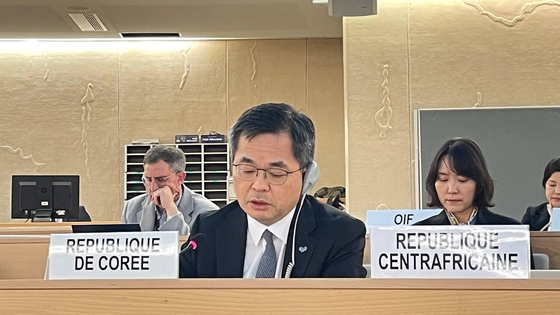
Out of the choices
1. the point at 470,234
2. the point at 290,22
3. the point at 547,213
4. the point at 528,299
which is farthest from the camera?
the point at 290,22

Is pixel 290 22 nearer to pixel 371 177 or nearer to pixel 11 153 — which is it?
pixel 371 177

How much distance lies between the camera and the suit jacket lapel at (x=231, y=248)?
220 cm

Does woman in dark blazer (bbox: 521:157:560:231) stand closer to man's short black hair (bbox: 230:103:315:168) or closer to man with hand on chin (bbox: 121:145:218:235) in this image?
man with hand on chin (bbox: 121:145:218:235)

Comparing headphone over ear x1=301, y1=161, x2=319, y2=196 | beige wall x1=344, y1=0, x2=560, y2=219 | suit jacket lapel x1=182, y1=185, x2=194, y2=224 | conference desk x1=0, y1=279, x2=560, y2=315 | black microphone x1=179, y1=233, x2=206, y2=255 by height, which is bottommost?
Answer: conference desk x1=0, y1=279, x2=560, y2=315

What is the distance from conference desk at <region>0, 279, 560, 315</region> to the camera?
4.42 feet

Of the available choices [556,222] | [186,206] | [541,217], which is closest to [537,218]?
[541,217]

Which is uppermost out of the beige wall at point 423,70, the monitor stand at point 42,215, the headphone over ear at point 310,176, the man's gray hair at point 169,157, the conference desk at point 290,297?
the beige wall at point 423,70

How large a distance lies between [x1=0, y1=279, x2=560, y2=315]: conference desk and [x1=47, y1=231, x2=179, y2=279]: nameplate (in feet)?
1.00

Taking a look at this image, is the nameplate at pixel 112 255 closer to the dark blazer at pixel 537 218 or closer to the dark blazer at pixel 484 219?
the dark blazer at pixel 484 219

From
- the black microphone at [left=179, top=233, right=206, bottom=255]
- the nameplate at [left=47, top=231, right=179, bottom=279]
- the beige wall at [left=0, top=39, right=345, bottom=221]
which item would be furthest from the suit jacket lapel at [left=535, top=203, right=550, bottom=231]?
the beige wall at [left=0, top=39, right=345, bottom=221]

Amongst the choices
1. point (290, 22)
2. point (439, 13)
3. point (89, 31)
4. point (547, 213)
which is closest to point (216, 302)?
point (547, 213)

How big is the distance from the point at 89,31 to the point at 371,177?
4291 millimetres

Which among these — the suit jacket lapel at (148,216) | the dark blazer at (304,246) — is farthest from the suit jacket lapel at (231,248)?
the suit jacket lapel at (148,216)

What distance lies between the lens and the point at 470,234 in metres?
1.69
